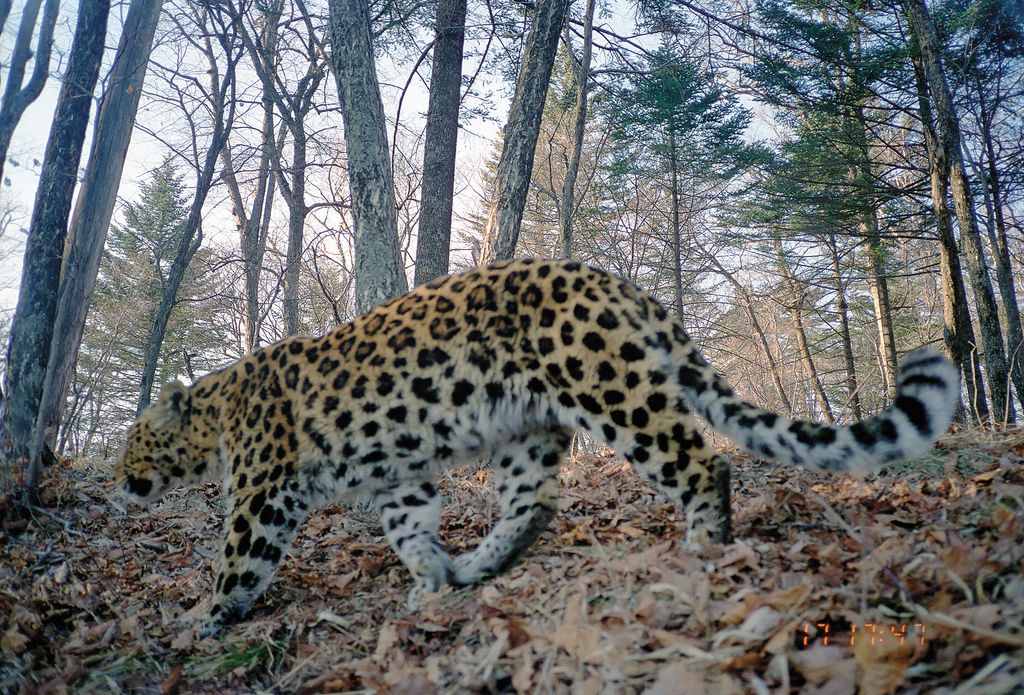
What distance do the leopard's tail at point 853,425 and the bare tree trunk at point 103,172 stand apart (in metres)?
8.13

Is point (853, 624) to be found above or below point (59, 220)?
below

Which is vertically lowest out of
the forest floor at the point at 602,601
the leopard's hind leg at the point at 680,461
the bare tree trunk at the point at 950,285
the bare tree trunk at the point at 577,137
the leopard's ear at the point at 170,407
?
the forest floor at the point at 602,601

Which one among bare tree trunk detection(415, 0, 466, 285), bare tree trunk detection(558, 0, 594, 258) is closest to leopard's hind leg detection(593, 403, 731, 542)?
bare tree trunk detection(415, 0, 466, 285)

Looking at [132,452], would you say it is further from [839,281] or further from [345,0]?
[839,281]

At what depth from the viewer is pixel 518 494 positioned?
5070 millimetres

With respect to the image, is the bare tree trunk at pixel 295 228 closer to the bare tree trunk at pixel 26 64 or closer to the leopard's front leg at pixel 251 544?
the bare tree trunk at pixel 26 64

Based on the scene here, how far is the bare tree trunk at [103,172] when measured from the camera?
9211 mm

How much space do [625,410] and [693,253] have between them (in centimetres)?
2187

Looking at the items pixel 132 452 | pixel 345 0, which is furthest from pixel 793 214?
pixel 132 452
